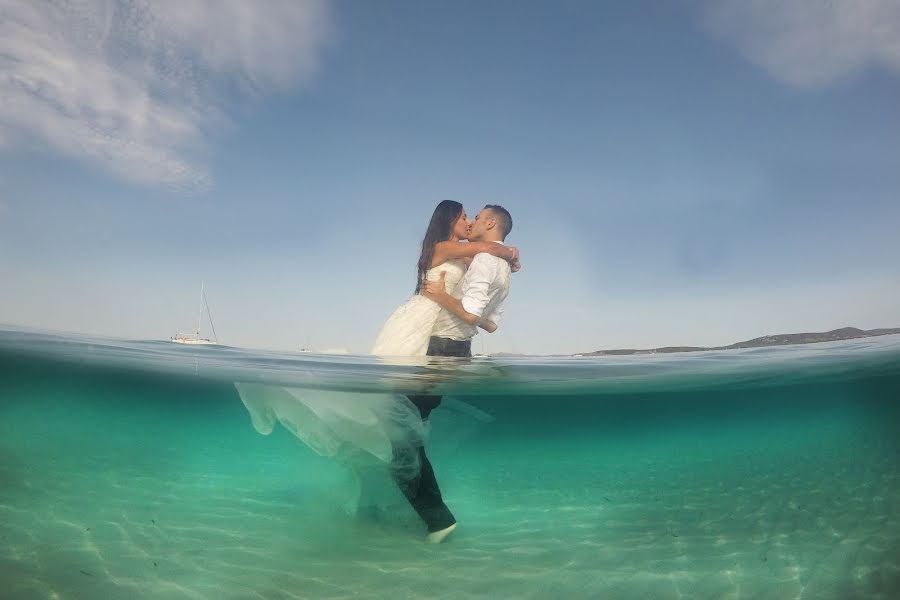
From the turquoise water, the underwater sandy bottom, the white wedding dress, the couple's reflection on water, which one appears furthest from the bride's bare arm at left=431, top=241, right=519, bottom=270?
the underwater sandy bottom

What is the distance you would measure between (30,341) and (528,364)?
345 inches

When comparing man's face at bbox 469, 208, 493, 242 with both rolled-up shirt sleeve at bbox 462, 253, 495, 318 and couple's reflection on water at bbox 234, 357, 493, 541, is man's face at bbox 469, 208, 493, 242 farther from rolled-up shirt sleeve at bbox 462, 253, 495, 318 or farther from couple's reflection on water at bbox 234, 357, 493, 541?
couple's reflection on water at bbox 234, 357, 493, 541

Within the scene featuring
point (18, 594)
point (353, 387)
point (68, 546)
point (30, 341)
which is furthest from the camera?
point (353, 387)

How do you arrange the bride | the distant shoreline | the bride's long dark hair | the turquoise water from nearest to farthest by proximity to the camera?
the bride → the bride's long dark hair → the turquoise water → the distant shoreline

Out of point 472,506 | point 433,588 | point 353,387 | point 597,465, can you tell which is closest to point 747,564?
point 433,588

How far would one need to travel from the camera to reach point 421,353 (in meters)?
4.84

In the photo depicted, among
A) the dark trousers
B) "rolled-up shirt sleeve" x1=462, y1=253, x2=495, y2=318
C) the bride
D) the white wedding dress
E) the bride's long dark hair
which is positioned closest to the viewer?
"rolled-up shirt sleeve" x1=462, y1=253, x2=495, y2=318

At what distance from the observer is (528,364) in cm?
921

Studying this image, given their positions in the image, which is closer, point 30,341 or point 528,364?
point 30,341

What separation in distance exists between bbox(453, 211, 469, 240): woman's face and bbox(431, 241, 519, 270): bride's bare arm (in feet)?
0.46

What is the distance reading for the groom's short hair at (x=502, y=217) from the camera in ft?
16.3

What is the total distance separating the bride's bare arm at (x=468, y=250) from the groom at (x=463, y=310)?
8 cm

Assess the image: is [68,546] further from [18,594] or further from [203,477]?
[203,477]

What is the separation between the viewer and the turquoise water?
502 cm
